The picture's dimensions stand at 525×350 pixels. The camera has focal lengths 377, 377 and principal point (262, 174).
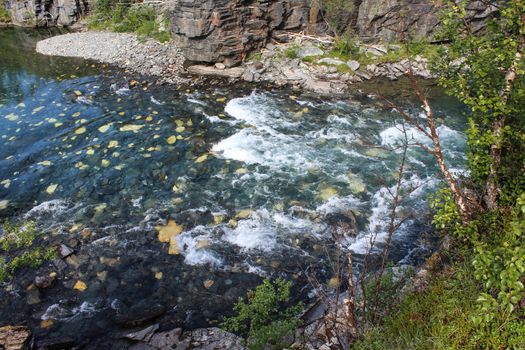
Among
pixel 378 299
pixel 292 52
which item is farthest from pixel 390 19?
pixel 378 299

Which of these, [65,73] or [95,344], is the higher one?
[65,73]

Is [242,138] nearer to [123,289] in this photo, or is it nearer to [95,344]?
[123,289]

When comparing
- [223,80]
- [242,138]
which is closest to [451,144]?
[242,138]

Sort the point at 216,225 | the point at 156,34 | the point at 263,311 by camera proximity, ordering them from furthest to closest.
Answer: the point at 156,34 → the point at 216,225 → the point at 263,311

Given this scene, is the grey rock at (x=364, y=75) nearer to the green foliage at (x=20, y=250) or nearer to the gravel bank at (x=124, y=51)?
the gravel bank at (x=124, y=51)

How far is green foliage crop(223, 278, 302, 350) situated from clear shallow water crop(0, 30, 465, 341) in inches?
20.2

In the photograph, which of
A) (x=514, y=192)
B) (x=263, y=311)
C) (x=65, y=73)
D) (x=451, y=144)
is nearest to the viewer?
(x=514, y=192)

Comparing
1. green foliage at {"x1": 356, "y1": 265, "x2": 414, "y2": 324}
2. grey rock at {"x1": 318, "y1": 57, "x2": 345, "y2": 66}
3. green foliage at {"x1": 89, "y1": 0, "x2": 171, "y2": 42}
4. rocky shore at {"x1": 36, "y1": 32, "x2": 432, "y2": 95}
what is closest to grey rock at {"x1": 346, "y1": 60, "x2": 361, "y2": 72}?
rocky shore at {"x1": 36, "y1": 32, "x2": 432, "y2": 95}

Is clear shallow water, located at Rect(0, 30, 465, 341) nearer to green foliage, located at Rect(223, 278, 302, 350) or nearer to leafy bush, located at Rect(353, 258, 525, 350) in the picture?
green foliage, located at Rect(223, 278, 302, 350)

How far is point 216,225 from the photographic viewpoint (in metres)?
7.95

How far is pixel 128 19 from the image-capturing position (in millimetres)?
22406

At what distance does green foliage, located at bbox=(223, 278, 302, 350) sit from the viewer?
4.98 m

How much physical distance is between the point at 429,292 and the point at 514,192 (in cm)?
159

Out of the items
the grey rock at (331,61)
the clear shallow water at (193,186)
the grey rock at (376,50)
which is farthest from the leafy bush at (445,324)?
the grey rock at (376,50)
